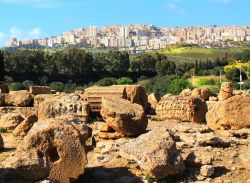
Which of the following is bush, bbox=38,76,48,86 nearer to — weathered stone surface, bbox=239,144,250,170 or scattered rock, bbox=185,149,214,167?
weathered stone surface, bbox=239,144,250,170

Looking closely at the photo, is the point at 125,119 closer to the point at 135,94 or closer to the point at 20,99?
the point at 135,94

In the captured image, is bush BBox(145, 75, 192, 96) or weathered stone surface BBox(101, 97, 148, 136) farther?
bush BBox(145, 75, 192, 96)

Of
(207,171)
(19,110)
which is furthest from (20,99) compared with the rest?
(207,171)

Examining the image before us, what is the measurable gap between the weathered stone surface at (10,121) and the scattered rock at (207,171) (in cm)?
855

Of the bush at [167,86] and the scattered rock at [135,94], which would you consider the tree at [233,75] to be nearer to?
the bush at [167,86]

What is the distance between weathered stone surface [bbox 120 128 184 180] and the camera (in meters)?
10.6

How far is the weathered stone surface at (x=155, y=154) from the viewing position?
1062cm

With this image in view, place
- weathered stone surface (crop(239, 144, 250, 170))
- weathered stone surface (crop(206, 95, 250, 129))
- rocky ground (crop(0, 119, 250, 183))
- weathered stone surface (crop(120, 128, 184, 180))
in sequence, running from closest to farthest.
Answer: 1. weathered stone surface (crop(120, 128, 184, 180))
2. rocky ground (crop(0, 119, 250, 183))
3. weathered stone surface (crop(239, 144, 250, 170))
4. weathered stone surface (crop(206, 95, 250, 129))

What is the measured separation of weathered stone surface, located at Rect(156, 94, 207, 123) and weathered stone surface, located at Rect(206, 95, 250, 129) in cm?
178

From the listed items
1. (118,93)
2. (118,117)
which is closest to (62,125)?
(118,117)

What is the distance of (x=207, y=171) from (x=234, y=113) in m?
4.92

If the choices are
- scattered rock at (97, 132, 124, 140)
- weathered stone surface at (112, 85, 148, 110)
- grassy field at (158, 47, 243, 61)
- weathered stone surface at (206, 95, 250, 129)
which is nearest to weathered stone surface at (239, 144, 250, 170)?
scattered rock at (97, 132, 124, 140)

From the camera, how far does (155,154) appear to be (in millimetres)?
10742

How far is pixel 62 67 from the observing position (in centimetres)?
7194
